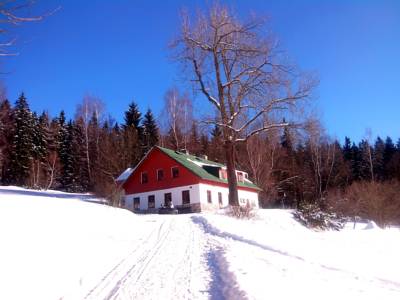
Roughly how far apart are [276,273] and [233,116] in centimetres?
1675

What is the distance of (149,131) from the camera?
5559cm

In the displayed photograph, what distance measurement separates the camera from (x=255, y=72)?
2145 centimetres

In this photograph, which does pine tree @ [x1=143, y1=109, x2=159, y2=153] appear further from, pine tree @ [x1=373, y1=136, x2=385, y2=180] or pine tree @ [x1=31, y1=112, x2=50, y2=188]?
pine tree @ [x1=373, y1=136, x2=385, y2=180]

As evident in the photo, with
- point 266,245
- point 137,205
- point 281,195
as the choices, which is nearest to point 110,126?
point 137,205

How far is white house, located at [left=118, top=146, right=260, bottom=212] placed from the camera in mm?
33625

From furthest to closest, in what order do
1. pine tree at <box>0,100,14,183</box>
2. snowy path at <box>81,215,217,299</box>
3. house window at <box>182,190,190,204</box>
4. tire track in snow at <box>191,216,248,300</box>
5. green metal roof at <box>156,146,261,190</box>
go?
pine tree at <box>0,100,14,183</box> < green metal roof at <box>156,146,261,190</box> < house window at <box>182,190,190,204</box> < snowy path at <box>81,215,217,299</box> < tire track in snow at <box>191,216,248,300</box>

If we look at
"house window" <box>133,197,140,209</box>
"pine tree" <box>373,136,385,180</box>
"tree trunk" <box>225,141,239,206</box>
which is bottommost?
"house window" <box>133,197,140,209</box>

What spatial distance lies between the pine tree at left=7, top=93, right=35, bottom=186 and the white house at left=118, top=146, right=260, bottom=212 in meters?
14.4

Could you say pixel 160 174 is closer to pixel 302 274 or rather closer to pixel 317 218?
pixel 317 218

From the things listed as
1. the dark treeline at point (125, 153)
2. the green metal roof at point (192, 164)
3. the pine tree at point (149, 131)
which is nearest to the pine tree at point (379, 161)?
the dark treeline at point (125, 153)

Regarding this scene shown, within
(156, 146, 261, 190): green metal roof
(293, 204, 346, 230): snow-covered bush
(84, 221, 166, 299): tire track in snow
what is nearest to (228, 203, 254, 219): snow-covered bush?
(293, 204, 346, 230): snow-covered bush

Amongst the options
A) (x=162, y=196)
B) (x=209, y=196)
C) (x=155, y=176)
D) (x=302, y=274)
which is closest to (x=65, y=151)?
(x=155, y=176)

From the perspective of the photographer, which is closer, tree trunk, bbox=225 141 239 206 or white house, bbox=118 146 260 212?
tree trunk, bbox=225 141 239 206

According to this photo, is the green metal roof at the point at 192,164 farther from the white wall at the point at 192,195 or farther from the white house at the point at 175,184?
the white wall at the point at 192,195
